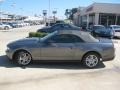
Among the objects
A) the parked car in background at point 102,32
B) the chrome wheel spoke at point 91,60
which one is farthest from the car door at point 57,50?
the parked car in background at point 102,32

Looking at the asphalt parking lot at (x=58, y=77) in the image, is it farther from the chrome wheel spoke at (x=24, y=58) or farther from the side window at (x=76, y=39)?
the side window at (x=76, y=39)

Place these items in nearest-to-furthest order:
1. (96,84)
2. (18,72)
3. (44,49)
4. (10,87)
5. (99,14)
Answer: (10,87) < (96,84) < (18,72) < (44,49) < (99,14)

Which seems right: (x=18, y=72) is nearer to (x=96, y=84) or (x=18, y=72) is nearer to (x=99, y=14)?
(x=96, y=84)

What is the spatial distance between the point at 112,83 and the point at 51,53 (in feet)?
9.49

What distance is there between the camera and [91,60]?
9.70m

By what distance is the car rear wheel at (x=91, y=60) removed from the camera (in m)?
9.66

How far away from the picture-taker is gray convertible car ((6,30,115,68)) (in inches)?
375

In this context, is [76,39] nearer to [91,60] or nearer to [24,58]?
[91,60]

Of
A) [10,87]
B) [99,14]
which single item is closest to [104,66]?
[10,87]

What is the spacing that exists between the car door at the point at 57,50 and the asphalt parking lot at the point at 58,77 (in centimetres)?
41

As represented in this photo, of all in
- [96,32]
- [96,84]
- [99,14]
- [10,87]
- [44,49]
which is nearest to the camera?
[10,87]

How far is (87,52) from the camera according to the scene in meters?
9.64

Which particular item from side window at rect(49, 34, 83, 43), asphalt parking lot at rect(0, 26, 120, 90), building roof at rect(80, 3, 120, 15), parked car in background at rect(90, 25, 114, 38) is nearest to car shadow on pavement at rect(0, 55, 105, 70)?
asphalt parking lot at rect(0, 26, 120, 90)

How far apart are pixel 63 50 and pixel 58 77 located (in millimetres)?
1677
